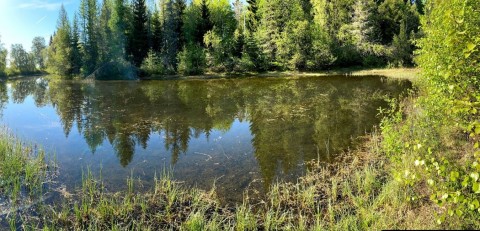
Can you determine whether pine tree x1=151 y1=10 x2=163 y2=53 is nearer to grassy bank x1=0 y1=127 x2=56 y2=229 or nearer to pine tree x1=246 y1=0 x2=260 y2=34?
pine tree x1=246 y1=0 x2=260 y2=34

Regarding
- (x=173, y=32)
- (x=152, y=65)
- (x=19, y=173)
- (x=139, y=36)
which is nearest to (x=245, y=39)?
(x=173, y=32)

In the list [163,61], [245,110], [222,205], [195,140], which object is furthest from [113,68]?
[222,205]

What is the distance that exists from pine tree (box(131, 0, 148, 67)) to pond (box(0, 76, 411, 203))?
104ft

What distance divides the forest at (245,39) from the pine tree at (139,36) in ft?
0.58

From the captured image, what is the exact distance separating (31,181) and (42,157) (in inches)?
78.8

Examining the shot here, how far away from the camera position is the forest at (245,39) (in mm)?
50312

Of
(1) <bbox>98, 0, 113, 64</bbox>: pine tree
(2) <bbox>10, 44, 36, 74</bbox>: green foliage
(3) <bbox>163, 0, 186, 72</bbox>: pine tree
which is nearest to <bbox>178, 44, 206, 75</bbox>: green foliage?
(3) <bbox>163, 0, 186, 72</bbox>: pine tree

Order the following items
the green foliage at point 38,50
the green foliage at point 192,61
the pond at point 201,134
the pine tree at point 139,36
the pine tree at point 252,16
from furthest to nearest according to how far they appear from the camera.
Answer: the green foliage at point 38,50 → the pine tree at point 252,16 → the pine tree at point 139,36 → the green foliage at point 192,61 → the pond at point 201,134

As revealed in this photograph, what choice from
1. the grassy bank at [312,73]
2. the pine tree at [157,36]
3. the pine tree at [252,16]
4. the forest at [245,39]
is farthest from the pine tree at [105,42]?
the pine tree at [252,16]

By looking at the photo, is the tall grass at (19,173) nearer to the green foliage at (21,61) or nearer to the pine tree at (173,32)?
the pine tree at (173,32)

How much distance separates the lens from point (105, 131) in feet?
55.1

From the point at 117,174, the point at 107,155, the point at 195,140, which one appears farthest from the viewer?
the point at 195,140

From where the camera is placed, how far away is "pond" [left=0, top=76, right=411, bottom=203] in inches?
413

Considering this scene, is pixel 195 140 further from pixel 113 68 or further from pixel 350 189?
pixel 113 68
